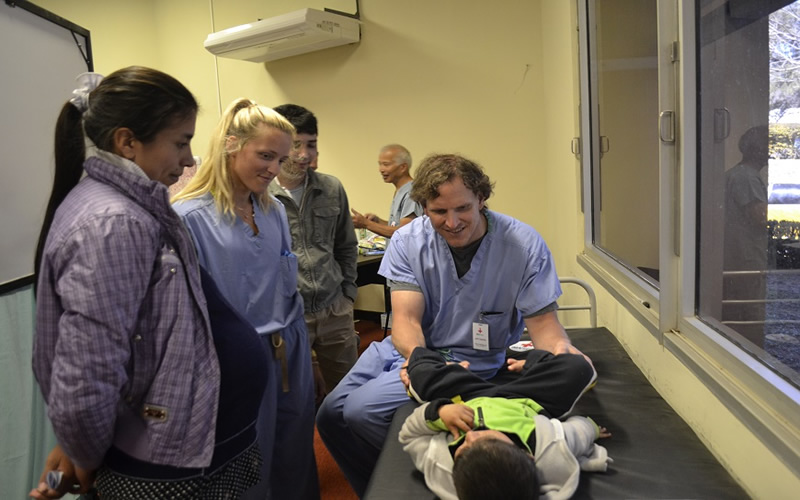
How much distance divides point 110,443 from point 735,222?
70.3 inches

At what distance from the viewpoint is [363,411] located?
6.50 feet

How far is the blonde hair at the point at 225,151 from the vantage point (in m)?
1.80

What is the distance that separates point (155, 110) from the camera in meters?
1.16

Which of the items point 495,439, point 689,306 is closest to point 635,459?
point 495,439

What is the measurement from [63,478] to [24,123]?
5.71ft

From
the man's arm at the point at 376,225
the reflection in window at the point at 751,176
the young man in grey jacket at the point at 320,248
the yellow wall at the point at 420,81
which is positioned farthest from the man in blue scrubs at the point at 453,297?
the man's arm at the point at 376,225

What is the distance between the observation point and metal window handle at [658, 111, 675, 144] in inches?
72.3

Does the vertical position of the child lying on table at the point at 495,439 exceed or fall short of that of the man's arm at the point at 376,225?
it falls short

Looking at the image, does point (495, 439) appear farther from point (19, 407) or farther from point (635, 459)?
point (19, 407)

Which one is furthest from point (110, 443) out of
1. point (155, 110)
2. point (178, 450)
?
point (155, 110)

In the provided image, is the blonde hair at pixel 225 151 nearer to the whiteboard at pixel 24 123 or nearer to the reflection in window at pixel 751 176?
the whiteboard at pixel 24 123

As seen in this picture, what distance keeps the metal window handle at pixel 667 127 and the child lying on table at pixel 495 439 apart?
79 cm

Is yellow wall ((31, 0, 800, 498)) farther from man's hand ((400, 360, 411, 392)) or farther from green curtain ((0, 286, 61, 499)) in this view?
green curtain ((0, 286, 61, 499))

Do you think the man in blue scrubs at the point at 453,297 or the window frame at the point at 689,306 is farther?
the man in blue scrubs at the point at 453,297
